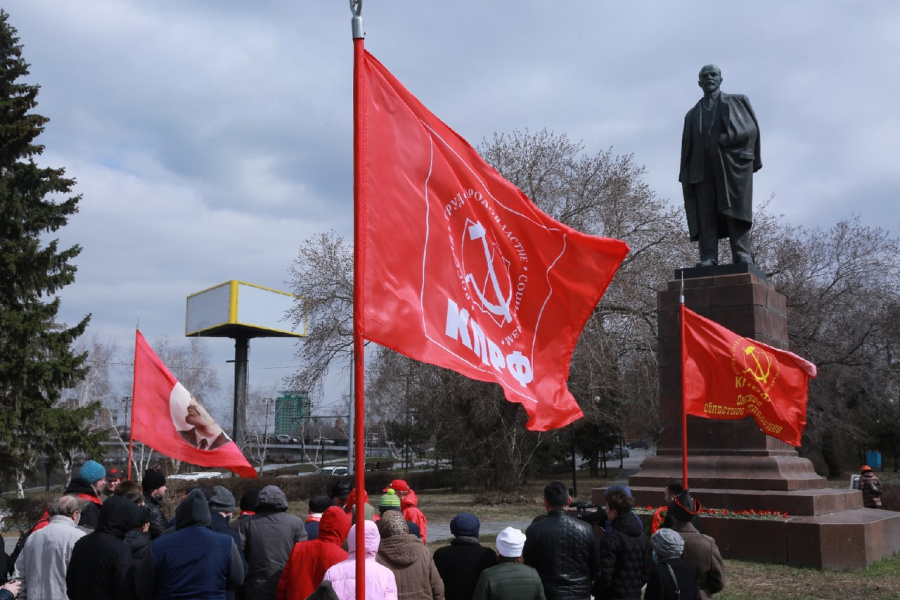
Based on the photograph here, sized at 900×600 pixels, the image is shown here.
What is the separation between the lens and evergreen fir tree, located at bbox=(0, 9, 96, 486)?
22516 mm

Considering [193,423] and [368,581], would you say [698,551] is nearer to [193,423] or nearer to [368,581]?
[368,581]

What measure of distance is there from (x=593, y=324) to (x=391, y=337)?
2355cm

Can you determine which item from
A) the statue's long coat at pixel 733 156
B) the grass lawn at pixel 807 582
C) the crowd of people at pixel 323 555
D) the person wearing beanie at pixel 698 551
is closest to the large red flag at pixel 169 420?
the crowd of people at pixel 323 555

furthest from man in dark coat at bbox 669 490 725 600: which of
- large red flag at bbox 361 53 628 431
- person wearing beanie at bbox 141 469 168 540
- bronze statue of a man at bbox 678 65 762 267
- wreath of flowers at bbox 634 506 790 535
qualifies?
bronze statue of a man at bbox 678 65 762 267

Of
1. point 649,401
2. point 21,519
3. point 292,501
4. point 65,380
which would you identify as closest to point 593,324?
point 649,401

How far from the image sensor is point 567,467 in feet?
182

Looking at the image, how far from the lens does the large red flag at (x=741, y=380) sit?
1059 cm

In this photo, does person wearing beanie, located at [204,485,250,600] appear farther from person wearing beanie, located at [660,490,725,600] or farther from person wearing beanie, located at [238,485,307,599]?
person wearing beanie, located at [660,490,725,600]

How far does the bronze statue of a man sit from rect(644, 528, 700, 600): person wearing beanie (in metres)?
8.58

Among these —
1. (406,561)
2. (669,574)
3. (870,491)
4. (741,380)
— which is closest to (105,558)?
(406,561)

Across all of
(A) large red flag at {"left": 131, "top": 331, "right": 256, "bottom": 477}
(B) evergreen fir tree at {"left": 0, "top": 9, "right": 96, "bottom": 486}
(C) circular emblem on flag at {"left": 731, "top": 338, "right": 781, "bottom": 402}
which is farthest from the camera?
(B) evergreen fir tree at {"left": 0, "top": 9, "right": 96, "bottom": 486}

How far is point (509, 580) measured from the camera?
5.04 metres

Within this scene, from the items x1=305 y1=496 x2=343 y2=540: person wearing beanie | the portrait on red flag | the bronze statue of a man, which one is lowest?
x1=305 y1=496 x2=343 y2=540: person wearing beanie

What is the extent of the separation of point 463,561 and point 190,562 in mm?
1702
